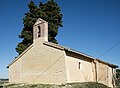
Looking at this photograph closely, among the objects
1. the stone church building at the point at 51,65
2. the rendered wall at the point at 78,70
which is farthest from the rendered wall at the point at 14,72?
the rendered wall at the point at 78,70

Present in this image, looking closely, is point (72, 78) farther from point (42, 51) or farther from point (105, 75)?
point (105, 75)

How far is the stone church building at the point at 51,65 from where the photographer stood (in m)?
20.2

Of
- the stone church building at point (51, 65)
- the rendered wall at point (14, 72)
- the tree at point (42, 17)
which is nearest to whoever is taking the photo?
the stone church building at point (51, 65)

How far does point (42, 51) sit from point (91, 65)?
22.9 ft

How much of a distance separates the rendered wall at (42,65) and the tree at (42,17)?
7.99 meters

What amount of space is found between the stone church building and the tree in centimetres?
764

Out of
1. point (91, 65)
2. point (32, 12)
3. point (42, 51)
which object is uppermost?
point (32, 12)

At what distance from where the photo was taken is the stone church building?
2022cm

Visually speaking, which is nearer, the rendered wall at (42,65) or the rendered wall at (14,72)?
the rendered wall at (42,65)

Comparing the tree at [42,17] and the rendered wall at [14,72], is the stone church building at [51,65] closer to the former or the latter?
the rendered wall at [14,72]

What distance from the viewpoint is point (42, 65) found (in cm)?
2200

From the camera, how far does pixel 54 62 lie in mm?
20797

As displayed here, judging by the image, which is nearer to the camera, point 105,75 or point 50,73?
point 50,73

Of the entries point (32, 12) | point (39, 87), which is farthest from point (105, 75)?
point (32, 12)
